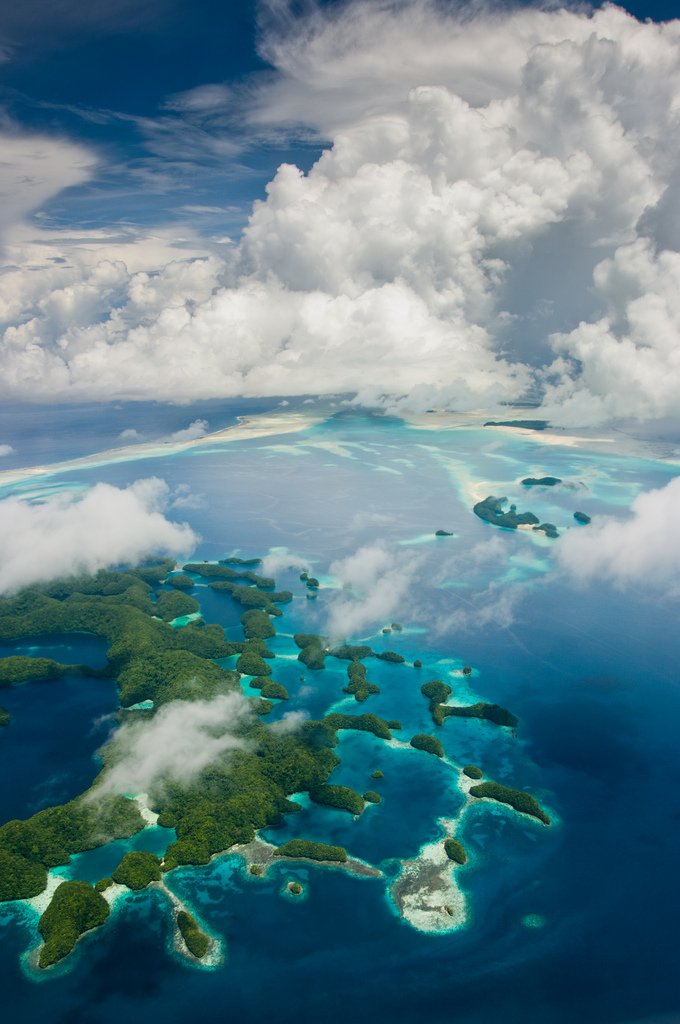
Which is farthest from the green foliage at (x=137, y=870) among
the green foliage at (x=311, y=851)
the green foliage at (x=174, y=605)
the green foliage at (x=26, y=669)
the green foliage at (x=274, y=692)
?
the green foliage at (x=174, y=605)

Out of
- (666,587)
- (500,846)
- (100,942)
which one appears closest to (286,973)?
(100,942)

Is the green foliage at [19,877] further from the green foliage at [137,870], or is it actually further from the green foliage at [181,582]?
the green foliage at [181,582]

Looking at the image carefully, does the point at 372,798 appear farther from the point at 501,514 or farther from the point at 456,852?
the point at 501,514

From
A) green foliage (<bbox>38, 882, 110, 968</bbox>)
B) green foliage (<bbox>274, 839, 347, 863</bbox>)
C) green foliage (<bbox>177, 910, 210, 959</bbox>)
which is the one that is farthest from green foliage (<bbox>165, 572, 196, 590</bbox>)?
green foliage (<bbox>177, 910, 210, 959</bbox>)

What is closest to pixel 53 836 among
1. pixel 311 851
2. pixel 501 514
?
pixel 311 851

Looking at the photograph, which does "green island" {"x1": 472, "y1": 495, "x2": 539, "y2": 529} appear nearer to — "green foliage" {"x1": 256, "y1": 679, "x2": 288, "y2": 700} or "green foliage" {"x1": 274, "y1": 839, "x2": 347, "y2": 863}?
"green foliage" {"x1": 256, "y1": 679, "x2": 288, "y2": 700}

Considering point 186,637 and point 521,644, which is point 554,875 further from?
point 186,637
